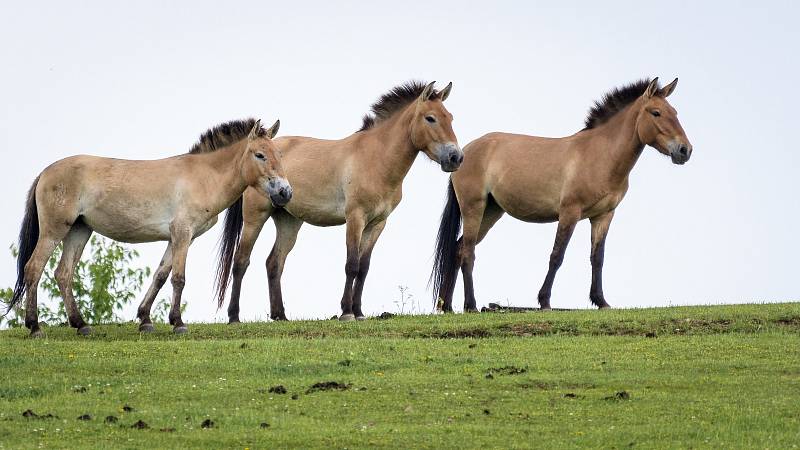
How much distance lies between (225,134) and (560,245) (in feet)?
18.0

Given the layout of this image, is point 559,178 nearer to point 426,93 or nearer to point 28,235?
point 426,93

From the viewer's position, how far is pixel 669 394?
12.7 m

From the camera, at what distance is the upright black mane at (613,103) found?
20906 millimetres

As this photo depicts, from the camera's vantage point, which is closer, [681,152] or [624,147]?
[681,152]

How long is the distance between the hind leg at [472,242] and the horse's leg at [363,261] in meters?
2.00

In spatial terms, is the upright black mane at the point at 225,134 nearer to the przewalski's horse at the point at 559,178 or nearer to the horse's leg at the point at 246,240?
the horse's leg at the point at 246,240

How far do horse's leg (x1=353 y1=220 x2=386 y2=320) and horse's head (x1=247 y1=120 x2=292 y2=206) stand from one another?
2.08 meters

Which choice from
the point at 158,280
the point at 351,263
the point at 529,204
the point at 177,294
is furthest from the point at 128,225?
the point at 529,204

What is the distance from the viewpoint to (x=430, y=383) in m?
13.2

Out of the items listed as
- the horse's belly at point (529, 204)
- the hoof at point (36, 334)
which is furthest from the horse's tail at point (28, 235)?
the horse's belly at point (529, 204)

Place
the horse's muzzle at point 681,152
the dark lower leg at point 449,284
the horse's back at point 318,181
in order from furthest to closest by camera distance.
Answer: the dark lower leg at point 449,284 < the horse's muzzle at point 681,152 < the horse's back at point 318,181

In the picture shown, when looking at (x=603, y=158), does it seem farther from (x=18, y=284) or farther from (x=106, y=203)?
(x=18, y=284)

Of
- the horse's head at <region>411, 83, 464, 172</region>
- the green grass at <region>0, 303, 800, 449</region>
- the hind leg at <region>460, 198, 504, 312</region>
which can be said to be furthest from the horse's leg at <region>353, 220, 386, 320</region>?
the hind leg at <region>460, 198, 504, 312</region>

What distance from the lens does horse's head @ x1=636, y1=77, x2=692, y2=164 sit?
20000mm
